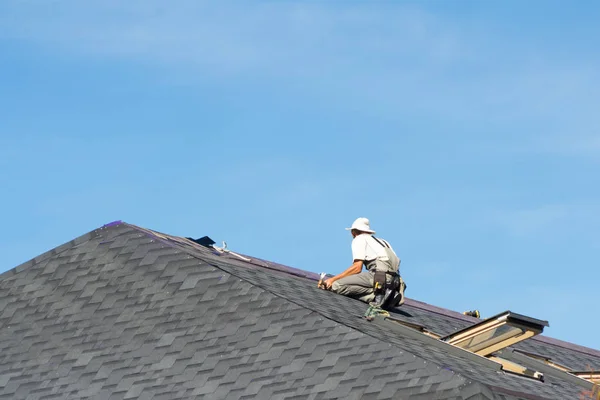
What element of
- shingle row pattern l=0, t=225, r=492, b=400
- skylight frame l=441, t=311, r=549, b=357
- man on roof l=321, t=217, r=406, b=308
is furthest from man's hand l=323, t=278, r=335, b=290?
skylight frame l=441, t=311, r=549, b=357

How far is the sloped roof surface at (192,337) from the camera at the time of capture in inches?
622

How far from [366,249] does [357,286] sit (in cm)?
77

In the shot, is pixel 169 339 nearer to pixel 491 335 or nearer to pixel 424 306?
pixel 491 335

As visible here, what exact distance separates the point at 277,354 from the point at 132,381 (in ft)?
7.57

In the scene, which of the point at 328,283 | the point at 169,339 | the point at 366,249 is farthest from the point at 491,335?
the point at 169,339

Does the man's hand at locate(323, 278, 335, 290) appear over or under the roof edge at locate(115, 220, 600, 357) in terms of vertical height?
under

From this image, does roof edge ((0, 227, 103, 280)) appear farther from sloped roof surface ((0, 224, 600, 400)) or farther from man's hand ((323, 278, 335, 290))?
man's hand ((323, 278, 335, 290))

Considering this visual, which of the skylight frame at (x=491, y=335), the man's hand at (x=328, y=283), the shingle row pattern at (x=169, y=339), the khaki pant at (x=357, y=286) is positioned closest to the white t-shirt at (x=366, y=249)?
the khaki pant at (x=357, y=286)

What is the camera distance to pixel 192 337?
18.0 meters

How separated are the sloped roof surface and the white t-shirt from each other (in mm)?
820

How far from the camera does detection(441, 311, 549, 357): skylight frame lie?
17594mm

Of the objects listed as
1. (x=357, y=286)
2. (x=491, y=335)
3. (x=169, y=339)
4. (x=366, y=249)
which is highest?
(x=366, y=249)

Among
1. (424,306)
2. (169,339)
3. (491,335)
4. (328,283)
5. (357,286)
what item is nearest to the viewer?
(491,335)

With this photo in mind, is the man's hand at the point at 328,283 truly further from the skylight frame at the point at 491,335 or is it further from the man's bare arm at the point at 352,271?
the skylight frame at the point at 491,335
